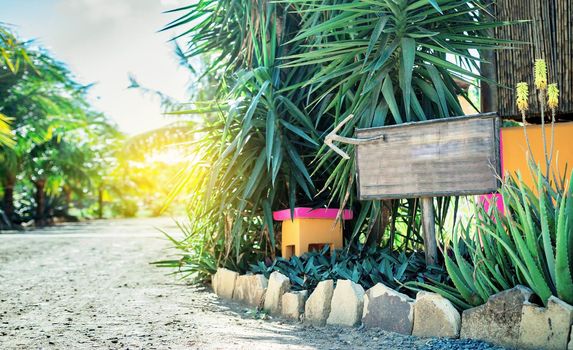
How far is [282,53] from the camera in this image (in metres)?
5.48

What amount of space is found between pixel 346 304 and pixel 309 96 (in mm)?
1840

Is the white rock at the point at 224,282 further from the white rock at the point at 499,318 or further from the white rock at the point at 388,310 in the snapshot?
the white rock at the point at 499,318

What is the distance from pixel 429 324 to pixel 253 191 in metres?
1.96

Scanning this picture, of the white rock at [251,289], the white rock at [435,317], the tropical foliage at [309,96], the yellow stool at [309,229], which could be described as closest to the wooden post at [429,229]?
the tropical foliage at [309,96]

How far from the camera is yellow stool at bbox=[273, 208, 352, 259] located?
192 inches

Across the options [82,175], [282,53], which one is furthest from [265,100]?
[82,175]

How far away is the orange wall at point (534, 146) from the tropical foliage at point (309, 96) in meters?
0.74

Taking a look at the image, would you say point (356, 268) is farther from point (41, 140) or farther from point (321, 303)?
point (41, 140)

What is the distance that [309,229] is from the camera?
16.1 feet

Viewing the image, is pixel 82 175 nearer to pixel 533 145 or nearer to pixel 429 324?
pixel 533 145

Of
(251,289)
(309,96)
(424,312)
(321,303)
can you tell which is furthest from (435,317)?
(309,96)

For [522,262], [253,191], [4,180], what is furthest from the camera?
[4,180]

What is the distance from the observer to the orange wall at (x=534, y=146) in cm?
512

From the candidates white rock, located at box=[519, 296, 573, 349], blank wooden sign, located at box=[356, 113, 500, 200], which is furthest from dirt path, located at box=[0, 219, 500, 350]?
blank wooden sign, located at box=[356, 113, 500, 200]
